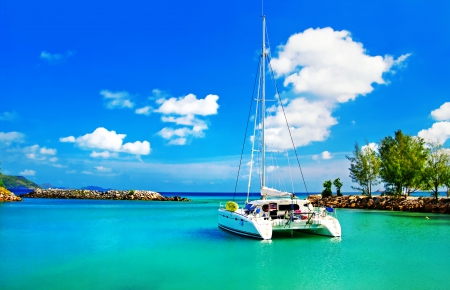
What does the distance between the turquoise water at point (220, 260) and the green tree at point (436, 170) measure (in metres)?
24.5

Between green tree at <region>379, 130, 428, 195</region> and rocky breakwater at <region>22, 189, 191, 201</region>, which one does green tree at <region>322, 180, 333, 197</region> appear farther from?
rocky breakwater at <region>22, 189, 191, 201</region>

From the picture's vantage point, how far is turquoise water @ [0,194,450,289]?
13.9 metres

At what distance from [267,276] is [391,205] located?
146ft

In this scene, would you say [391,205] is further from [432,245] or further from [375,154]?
[432,245]

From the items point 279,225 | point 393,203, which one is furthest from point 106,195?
point 279,225

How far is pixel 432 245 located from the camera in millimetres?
22016

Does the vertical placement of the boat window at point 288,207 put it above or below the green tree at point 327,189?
below

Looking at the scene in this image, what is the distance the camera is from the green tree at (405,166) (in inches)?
2119

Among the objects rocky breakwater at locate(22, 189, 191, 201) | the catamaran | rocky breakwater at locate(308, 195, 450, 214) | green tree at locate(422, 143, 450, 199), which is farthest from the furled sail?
rocky breakwater at locate(22, 189, 191, 201)

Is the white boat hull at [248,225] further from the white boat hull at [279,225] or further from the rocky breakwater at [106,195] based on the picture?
the rocky breakwater at [106,195]

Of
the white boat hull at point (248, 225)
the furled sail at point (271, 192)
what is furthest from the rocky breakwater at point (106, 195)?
the furled sail at point (271, 192)

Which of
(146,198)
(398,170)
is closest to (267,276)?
(398,170)

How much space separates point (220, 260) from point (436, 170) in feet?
140

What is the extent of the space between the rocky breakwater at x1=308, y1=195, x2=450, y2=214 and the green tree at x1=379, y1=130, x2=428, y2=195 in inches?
110
